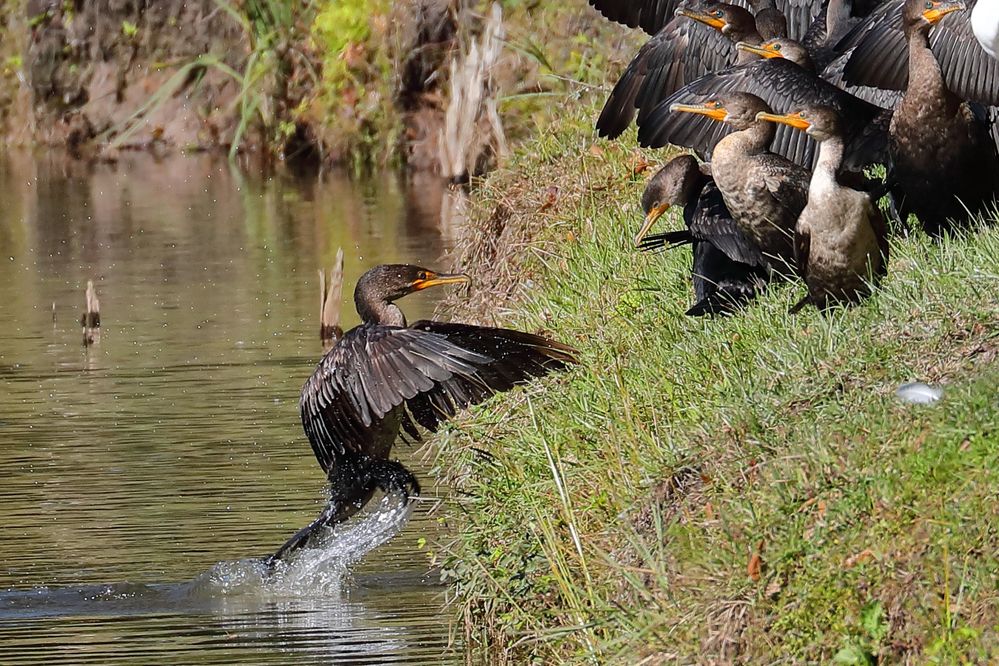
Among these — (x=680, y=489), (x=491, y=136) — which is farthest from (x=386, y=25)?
(x=680, y=489)

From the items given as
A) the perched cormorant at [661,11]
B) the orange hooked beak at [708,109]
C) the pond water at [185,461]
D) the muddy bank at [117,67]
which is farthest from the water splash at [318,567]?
the muddy bank at [117,67]

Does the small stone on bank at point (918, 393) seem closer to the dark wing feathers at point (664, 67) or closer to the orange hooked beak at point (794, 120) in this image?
the orange hooked beak at point (794, 120)

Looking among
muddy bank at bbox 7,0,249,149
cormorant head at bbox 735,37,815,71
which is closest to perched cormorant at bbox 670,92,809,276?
cormorant head at bbox 735,37,815,71

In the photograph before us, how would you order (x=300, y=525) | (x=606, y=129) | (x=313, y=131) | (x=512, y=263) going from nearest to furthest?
(x=300, y=525), (x=606, y=129), (x=512, y=263), (x=313, y=131)

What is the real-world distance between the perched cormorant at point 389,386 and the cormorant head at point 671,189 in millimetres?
756

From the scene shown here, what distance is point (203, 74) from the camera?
1033 inches

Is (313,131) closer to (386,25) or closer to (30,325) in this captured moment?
(386,25)

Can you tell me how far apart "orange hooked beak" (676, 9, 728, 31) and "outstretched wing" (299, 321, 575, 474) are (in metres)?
2.39

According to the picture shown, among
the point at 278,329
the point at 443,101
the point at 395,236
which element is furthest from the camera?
the point at 443,101

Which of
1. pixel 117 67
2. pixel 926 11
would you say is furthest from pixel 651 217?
pixel 117 67

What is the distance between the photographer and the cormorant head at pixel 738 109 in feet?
23.9

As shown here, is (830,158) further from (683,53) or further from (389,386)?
(683,53)

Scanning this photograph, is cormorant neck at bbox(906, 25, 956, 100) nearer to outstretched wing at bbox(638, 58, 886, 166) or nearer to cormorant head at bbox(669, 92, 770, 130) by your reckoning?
outstretched wing at bbox(638, 58, 886, 166)

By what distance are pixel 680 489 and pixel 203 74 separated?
21105 millimetres
